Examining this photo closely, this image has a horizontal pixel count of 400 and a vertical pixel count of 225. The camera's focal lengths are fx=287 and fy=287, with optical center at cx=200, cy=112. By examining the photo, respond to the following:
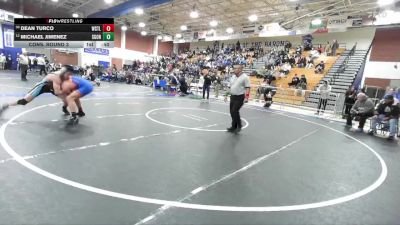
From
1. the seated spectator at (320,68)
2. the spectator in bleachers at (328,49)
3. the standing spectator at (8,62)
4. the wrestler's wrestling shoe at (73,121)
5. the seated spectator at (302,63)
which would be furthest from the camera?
the standing spectator at (8,62)

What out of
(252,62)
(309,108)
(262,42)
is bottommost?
(309,108)

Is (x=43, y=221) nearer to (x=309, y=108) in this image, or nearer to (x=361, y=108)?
(x=361, y=108)

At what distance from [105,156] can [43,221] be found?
1.91 meters

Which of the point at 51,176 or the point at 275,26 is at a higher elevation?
the point at 275,26

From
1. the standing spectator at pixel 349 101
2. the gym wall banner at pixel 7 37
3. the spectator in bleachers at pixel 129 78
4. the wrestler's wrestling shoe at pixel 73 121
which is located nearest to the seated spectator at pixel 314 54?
the standing spectator at pixel 349 101

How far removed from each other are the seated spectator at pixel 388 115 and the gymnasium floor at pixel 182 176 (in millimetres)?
1684

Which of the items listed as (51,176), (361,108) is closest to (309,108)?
(361,108)

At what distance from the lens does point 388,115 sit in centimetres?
842

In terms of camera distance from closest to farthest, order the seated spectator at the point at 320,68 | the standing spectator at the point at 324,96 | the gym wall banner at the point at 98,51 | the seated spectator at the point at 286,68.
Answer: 1. the standing spectator at the point at 324,96
2. the seated spectator at the point at 320,68
3. the seated spectator at the point at 286,68
4. the gym wall banner at the point at 98,51

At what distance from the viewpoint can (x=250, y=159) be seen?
15.6ft

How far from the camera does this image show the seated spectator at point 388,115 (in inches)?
322

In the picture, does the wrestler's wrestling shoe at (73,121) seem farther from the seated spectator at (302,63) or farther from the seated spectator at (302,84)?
the seated spectator at (302,63)

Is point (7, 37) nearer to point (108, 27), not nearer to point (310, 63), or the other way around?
point (108, 27)

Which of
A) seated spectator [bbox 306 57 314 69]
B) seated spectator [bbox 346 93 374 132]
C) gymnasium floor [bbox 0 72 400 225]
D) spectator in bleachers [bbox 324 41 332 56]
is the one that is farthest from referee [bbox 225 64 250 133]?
spectator in bleachers [bbox 324 41 332 56]
